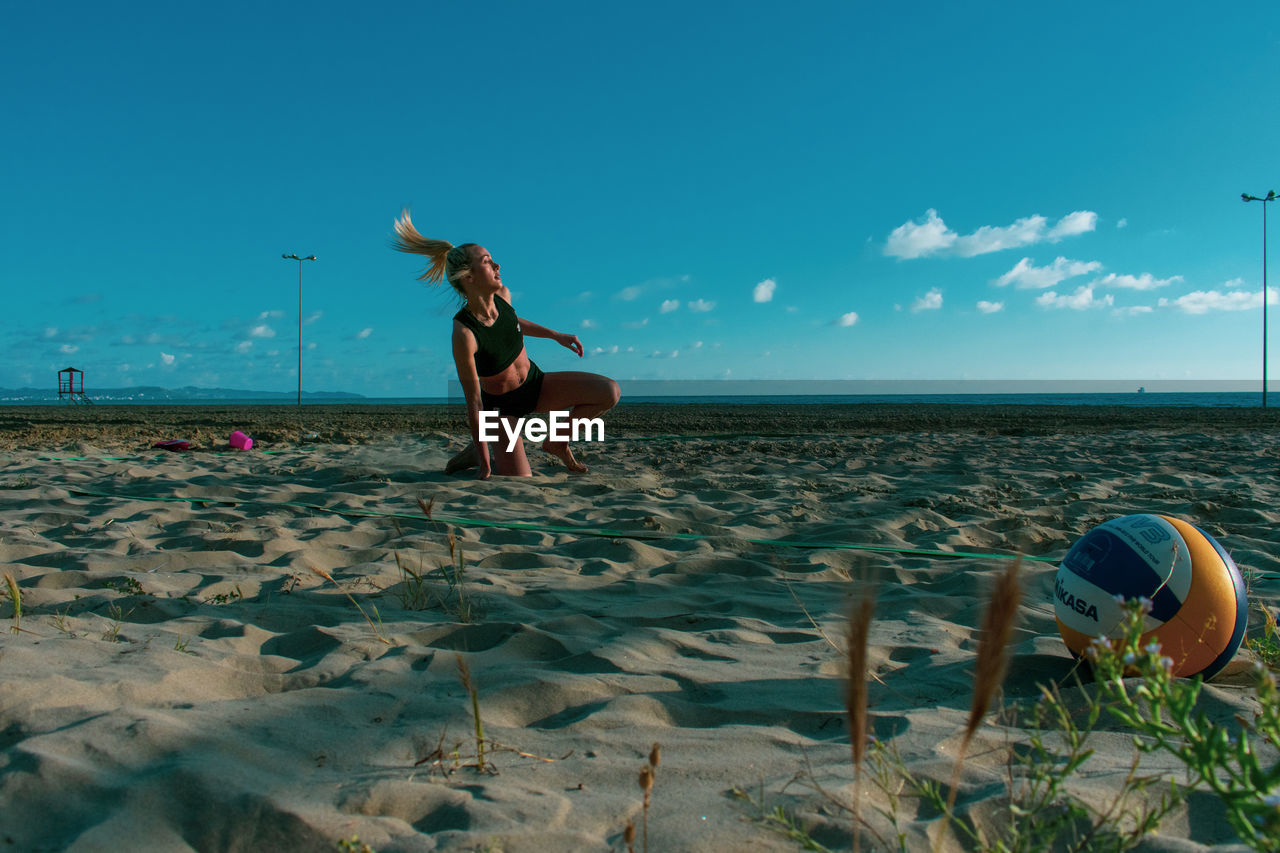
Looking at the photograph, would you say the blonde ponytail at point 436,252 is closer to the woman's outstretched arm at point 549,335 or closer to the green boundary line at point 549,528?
the woman's outstretched arm at point 549,335

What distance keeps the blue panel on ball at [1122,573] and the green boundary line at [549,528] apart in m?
1.13

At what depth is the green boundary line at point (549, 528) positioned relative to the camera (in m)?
3.39

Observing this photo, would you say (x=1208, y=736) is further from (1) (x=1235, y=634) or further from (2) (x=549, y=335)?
(2) (x=549, y=335)

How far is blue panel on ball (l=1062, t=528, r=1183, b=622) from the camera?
6.59 ft

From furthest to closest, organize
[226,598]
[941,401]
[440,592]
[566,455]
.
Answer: [941,401] < [566,455] < [440,592] < [226,598]

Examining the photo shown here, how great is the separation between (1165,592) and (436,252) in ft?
16.8

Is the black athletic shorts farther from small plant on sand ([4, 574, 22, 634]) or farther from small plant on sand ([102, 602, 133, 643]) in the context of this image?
small plant on sand ([4, 574, 22, 634])

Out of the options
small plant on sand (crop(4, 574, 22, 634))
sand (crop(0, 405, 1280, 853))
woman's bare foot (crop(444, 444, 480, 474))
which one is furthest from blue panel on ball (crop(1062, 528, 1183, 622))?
woman's bare foot (crop(444, 444, 480, 474))

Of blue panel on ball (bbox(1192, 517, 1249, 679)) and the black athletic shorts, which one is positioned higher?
the black athletic shorts

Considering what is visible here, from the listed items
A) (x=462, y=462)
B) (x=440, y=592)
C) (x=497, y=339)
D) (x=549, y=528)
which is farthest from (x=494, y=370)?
(x=440, y=592)

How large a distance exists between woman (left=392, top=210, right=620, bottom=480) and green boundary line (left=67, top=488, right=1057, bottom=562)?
4.51 feet

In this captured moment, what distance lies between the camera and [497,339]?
223 inches

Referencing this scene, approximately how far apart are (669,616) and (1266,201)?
94.1 ft

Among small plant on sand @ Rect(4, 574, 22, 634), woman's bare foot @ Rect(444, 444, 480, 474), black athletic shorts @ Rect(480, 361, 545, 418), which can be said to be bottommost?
small plant on sand @ Rect(4, 574, 22, 634)
